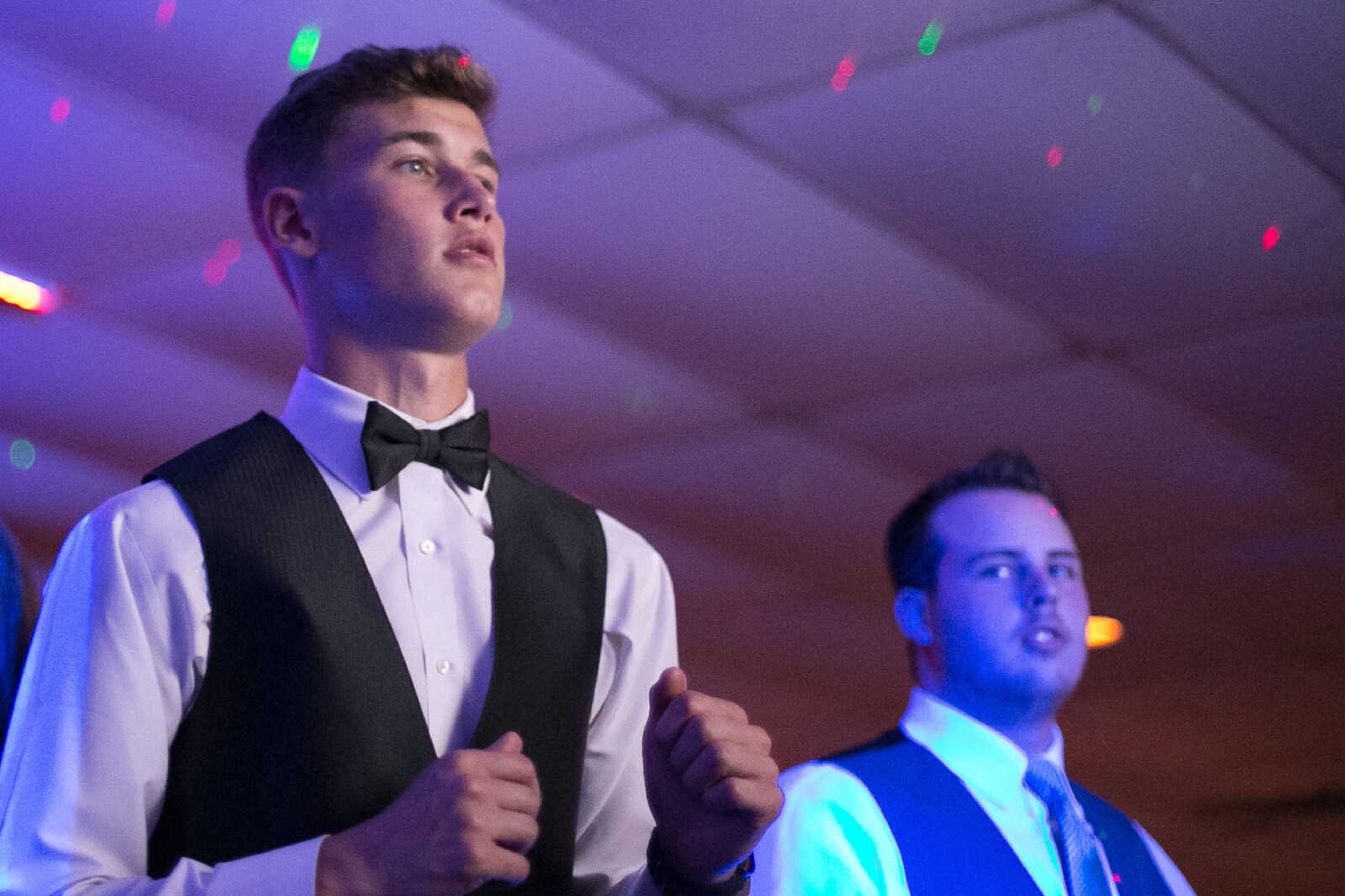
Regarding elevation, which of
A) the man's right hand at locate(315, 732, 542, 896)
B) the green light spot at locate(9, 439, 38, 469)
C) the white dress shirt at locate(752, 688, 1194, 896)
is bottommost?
the man's right hand at locate(315, 732, 542, 896)

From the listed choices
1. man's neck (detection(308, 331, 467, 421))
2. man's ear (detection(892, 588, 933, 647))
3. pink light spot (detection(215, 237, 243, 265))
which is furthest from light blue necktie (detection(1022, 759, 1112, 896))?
pink light spot (detection(215, 237, 243, 265))

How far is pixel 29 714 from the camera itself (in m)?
1.05

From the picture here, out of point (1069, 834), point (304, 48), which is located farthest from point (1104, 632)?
point (304, 48)

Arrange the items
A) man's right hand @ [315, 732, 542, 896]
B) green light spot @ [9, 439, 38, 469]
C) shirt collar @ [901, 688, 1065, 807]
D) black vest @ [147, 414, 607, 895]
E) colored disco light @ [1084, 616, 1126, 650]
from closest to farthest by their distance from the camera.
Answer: man's right hand @ [315, 732, 542, 896] < black vest @ [147, 414, 607, 895] < shirt collar @ [901, 688, 1065, 807] < green light spot @ [9, 439, 38, 469] < colored disco light @ [1084, 616, 1126, 650]

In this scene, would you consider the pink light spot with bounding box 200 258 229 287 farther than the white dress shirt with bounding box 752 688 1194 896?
Yes

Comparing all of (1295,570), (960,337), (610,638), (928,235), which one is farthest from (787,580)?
(610,638)

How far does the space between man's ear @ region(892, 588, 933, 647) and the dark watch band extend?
1.32m

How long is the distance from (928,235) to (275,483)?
1.95 meters

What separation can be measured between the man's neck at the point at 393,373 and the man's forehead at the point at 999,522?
127 centimetres

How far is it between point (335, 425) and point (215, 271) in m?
1.92

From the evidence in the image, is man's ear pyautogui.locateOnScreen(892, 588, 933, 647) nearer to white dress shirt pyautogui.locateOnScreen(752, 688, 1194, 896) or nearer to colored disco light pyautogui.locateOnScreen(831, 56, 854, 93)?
white dress shirt pyautogui.locateOnScreen(752, 688, 1194, 896)

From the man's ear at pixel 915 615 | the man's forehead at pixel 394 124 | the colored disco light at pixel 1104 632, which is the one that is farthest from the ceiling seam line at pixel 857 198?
the colored disco light at pixel 1104 632

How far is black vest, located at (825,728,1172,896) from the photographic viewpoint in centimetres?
206

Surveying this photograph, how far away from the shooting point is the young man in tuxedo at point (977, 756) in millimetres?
2039
